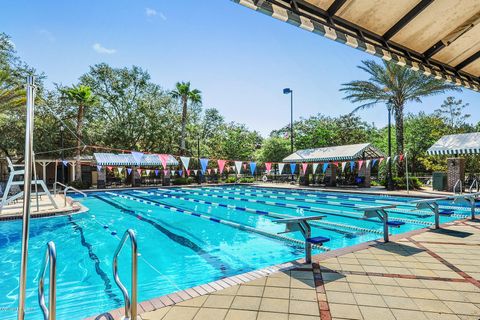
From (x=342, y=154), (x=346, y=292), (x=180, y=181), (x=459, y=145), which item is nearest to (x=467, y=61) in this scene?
(x=346, y=292)

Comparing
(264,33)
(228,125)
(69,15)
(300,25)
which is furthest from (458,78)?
(228,125)

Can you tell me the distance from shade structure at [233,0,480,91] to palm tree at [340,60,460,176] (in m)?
16.9

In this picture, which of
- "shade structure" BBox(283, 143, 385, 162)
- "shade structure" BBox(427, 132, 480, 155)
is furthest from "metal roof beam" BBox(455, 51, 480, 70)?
"shade structure" BBox(283, 143, 385, 162)

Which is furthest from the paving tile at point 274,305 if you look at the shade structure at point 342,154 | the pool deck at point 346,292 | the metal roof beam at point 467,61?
the shade structure at point 342,154

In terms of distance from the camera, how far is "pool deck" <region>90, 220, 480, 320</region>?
9.48ft

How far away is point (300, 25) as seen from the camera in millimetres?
2547

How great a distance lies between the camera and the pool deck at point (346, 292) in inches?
114

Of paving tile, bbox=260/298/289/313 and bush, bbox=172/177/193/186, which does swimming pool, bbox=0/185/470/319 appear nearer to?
paving tile, bbox=260/298/289/313

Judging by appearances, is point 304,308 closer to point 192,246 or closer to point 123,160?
point 192,246

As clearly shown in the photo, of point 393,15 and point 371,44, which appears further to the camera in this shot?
point 371,44

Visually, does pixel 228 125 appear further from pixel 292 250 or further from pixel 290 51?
pixel 292 250

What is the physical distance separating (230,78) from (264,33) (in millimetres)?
11651

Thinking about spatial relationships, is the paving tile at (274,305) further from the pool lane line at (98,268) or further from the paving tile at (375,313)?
the pool lane line at (98,268)

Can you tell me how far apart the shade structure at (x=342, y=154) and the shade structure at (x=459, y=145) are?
15.3 feet
